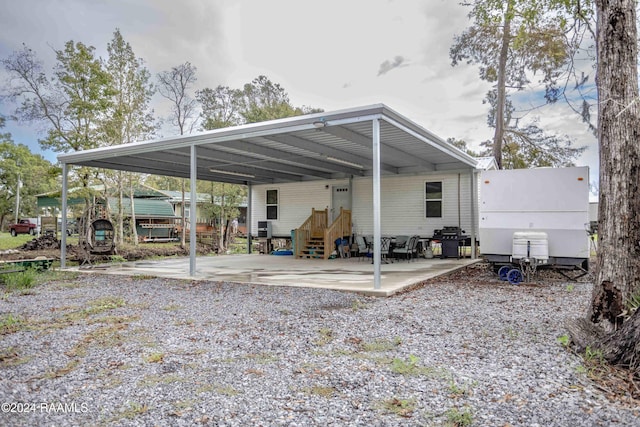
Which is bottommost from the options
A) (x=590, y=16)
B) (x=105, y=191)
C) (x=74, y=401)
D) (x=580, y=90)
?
(x=74, y=401)

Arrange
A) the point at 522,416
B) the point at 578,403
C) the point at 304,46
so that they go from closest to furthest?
1. the point at 522,416
2. the point at 578,403
3. the point at 304,46

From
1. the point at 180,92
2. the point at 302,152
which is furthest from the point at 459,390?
the point at 180,92

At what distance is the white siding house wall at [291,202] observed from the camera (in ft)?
49.5

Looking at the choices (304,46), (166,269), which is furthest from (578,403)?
(304,46)

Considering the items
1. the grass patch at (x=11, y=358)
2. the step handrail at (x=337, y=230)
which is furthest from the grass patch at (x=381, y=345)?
the step handrail at (x=337, y=230)

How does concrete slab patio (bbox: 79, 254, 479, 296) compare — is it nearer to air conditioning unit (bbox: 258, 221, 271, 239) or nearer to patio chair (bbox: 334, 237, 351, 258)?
patio chair (bbox: 334, 237, 351, 258)

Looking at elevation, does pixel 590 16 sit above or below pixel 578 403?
above

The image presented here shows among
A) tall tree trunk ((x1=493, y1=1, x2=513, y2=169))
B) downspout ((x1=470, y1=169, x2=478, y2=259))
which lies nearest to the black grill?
downspout ((x1=470, y1=169, x2=478, y2=259))

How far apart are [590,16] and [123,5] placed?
642 inches

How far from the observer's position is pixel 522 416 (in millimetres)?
2445

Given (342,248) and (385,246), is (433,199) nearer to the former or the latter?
(385,246)

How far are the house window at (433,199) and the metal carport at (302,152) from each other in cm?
63

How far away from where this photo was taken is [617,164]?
396cm

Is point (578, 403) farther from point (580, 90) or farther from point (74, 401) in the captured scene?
point (580, 90)
